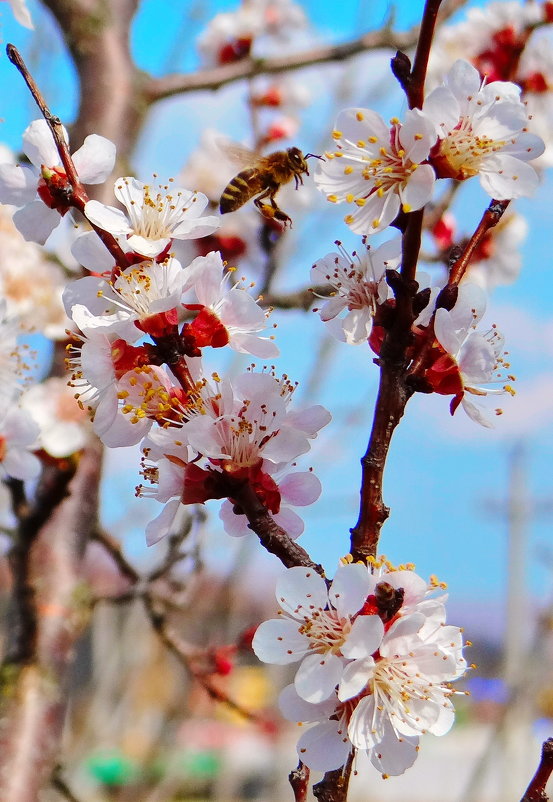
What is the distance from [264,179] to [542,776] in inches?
38.3

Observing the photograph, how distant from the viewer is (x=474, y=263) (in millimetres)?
2324

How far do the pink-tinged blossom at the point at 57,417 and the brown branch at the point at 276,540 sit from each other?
0.84 meters

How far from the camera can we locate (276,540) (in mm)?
722

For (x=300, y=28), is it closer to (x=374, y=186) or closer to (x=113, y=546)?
(x=113, y=546)

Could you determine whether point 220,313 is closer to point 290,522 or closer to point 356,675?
point 290,522

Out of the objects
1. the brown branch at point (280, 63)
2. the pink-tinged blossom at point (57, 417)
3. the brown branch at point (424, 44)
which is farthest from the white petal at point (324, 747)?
the brown branch at point (280, 63)

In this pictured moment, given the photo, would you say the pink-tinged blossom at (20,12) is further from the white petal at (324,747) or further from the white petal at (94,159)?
the white petal at (324,747)

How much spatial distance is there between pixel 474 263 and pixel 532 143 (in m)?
1.51

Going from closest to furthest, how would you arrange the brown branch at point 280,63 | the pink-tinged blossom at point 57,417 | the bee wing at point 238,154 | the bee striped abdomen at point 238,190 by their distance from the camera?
the bee striped abdomen at point 238,190
the bee wing at point 238,154
the pink-tinged blossom at point 57,417
the brown branch at point 280,63

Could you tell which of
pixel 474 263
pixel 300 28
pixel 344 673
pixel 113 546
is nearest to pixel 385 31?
pixel 474 263

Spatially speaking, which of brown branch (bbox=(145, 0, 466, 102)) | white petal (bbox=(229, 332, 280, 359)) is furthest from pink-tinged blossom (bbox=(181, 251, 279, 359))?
brown branch (bbox=(145, 0, 466, 102))

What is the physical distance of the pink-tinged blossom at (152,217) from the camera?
808 millimetres

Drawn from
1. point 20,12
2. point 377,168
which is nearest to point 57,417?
point 20,12

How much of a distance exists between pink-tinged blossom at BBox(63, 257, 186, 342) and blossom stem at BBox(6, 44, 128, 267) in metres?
0.03
